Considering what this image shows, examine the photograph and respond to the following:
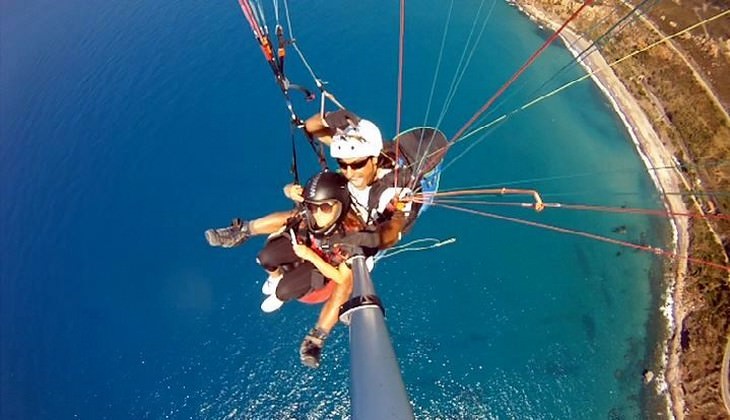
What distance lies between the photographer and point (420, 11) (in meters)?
20.6

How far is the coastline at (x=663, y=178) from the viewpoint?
40.2 feet

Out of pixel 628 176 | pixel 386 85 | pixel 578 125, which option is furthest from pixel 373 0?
pixel 628 176

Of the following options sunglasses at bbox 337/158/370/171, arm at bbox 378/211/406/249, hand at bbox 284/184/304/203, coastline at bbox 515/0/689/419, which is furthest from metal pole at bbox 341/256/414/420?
coastline at bbox 515/0/689/419

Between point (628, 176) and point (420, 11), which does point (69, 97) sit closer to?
point (420, 11)

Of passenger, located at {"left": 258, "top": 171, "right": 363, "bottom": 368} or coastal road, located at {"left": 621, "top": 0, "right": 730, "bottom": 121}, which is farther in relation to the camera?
coastal road, located at {"left": 621, "top": 0, "right": 730, "bottom": 121}

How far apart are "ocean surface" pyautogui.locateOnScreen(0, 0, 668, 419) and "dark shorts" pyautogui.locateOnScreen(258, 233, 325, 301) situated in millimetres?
8313

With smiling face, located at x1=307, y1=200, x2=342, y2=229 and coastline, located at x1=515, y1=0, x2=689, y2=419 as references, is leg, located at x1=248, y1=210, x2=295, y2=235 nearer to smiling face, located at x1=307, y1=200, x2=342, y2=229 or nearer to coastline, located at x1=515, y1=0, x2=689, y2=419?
smiling face, located at x1=307, y1=200, x2=342, y2=229

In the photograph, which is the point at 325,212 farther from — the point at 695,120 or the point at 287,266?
the point at 695,120

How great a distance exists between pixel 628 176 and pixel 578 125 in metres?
2.58

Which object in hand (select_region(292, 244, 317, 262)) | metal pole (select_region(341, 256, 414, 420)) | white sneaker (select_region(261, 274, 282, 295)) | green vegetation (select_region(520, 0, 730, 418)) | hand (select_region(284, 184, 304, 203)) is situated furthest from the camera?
green vegetation (select_region(520, 0, 730, 418))

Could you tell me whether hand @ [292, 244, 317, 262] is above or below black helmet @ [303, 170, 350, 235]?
below

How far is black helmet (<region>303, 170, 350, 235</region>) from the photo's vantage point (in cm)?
388

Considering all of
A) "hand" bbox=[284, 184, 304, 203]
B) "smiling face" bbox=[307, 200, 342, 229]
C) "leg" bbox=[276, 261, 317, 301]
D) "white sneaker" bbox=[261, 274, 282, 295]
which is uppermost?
"hand" bbox=[284, 184, 304, 203]

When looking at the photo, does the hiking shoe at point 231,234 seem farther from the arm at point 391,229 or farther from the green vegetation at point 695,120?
the green vegetation at point 695,120
